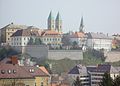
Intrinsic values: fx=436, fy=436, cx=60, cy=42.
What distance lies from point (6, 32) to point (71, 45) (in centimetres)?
397

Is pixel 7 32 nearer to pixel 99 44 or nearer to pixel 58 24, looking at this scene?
pixel 58 24

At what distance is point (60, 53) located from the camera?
927 inches

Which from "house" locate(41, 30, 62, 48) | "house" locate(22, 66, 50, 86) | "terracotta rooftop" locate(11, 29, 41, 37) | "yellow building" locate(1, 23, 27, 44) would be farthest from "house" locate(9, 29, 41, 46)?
"house" locate(22, 66, 50, 86)

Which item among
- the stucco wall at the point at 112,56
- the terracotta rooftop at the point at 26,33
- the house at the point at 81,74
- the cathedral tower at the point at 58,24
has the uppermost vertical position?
the cathedral tower at the point at 58,24

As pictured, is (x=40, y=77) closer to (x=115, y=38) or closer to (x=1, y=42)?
(x=1, y=42)

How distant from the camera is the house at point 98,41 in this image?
2736 centimetres

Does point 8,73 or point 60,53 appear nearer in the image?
point 8,73

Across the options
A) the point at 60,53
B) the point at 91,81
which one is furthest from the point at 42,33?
the point at 91,81

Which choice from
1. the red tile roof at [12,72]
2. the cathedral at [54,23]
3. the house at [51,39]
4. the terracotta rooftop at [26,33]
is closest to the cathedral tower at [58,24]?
the cathedral at [54,23]

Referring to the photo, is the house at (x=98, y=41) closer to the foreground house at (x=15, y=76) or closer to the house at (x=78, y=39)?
the house at (x=78, y=39)

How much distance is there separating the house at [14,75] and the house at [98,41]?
17902 mm

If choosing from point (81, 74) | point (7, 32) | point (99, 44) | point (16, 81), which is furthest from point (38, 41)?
point (16, 81)

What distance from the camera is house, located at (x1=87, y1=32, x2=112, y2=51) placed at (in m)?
27.4

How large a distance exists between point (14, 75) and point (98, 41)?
64.3ft
